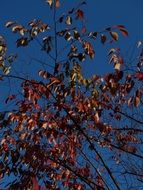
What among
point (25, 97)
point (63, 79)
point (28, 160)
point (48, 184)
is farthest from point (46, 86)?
point (48, 184)

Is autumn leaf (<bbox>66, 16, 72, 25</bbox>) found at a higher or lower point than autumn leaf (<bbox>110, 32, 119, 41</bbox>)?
higher

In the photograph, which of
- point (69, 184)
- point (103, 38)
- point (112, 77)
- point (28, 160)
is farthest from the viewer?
point (69, 184)

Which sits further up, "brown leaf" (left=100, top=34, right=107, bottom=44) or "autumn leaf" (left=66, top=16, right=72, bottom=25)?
"autumn leaf" (left=66, top=16, right=72, bottom=25)

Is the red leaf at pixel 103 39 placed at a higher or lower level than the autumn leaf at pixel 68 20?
lower

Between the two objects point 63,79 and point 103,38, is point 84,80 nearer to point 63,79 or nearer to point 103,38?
point 63,79

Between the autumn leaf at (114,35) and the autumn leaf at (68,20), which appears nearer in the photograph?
the autumn leaf at (114,35)

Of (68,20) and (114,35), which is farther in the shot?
(68,20)

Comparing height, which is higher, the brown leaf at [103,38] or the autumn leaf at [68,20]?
the autumn leaf at [68,20]

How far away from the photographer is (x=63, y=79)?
5.92 m

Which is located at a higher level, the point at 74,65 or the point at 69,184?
the point at 74,65

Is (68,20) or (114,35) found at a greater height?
(68,20)

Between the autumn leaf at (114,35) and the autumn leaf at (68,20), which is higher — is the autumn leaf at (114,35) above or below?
below

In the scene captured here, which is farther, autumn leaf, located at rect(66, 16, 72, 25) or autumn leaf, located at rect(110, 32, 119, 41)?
autumn leaf, located at rect(66, 16, 72, 25)

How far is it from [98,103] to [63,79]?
2.15ft
